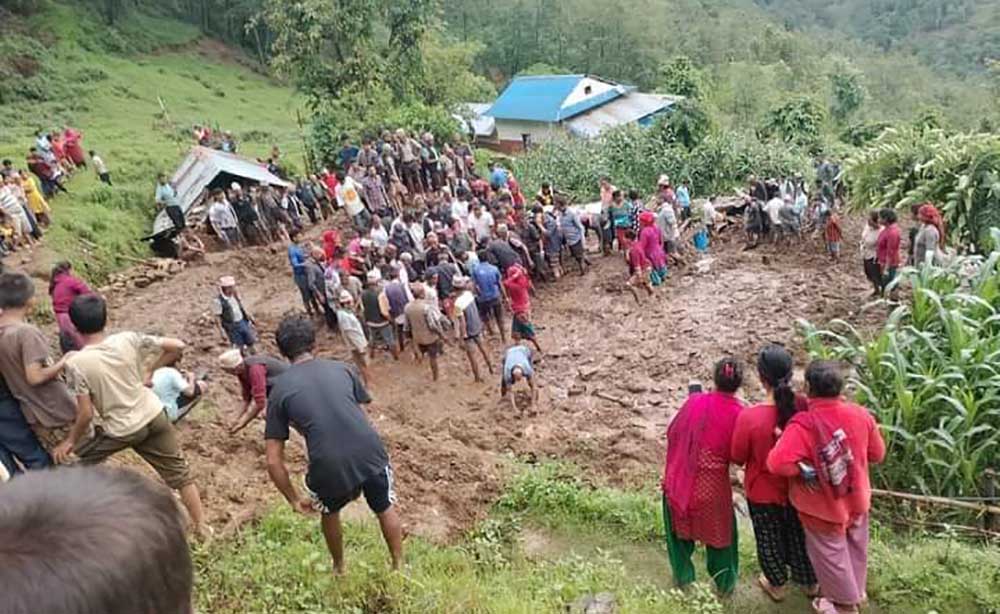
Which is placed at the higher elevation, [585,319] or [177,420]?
[177,420]

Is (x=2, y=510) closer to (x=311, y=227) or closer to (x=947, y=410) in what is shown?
(x=947, y=410)

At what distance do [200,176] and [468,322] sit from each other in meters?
8.77

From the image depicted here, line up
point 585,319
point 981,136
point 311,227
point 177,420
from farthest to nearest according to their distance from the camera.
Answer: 1. point 311,227
2. point 585,319
3. point 981,136
4. point 177,420

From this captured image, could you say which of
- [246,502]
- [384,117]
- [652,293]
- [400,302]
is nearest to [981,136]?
[652,293]

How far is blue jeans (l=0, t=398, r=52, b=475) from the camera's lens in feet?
14.1

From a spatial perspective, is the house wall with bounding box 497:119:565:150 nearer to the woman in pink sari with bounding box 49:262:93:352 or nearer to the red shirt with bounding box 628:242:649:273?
the red shirt with bounding box 628:242:649:273

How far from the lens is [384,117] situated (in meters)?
20.4

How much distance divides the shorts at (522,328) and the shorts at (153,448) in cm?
570

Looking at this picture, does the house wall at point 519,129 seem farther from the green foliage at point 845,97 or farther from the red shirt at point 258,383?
the red shirt at point 258,383

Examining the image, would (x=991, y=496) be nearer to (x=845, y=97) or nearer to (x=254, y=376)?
(x=254, y=376)

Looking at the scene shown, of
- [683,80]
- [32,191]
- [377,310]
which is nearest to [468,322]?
[377,310]

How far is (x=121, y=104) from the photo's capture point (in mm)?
26375

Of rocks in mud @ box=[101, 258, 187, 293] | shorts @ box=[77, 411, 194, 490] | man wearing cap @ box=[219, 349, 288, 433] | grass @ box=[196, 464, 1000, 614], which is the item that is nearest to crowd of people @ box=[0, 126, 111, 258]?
Answer: rocks in mud @ box=[101, 258, 187, 293]

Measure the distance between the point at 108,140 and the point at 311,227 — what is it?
28.5 feet
